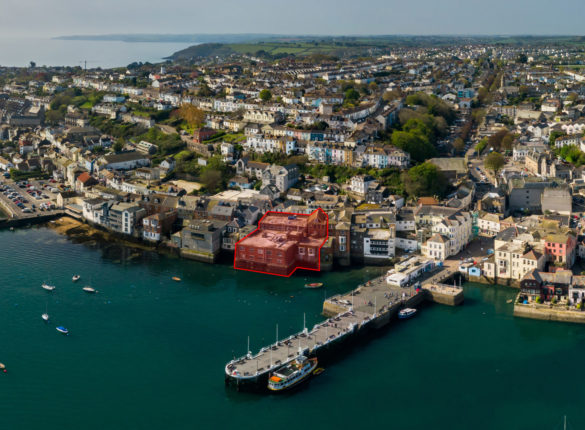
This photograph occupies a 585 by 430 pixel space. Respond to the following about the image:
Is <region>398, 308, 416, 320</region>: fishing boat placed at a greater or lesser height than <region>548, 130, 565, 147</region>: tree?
lesser

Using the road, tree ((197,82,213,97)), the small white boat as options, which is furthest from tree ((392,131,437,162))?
the small white boat

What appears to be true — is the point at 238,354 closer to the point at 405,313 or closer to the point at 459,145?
the point at 405,313

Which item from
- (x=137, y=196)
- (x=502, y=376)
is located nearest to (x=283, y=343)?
(x=502, y=376)

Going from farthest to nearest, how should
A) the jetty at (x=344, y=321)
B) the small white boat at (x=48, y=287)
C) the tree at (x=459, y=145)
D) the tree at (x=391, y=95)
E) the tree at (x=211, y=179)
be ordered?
the tree at (x=391, y=95) → the tree at (x=459, y=145) → the tree at (x=211, y=179) → the small white boat at (x=48, y=287) → the jetty at (x=344, y=321)

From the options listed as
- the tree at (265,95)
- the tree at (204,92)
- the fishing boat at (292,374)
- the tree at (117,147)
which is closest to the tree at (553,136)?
the tree at (265,95)

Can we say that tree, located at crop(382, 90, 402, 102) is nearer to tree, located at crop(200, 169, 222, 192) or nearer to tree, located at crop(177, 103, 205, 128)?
tree, located at crop(177, 103, 205, 128)

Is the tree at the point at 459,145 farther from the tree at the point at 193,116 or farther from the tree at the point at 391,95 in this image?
the tree at the point at 193,116

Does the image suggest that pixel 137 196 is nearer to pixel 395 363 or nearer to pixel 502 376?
pixel 395 363
